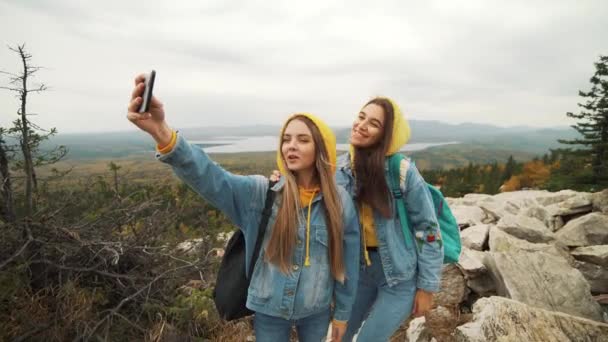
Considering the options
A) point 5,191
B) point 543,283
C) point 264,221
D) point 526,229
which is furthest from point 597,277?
point 5,191

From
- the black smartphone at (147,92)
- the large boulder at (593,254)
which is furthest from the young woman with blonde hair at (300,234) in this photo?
the large boulder at (593,254)

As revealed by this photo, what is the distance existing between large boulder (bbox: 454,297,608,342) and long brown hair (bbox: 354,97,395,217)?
1.76 metres

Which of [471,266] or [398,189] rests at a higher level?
[398,189]

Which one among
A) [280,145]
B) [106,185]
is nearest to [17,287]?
[106,185]

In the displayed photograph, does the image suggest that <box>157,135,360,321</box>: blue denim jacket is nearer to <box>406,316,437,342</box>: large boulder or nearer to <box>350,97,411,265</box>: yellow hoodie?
<box>350,97,411,265</box>: yellow hoodie

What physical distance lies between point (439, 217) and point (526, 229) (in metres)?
4.28

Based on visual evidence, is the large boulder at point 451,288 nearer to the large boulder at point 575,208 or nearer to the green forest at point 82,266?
the green forest at point 82,266

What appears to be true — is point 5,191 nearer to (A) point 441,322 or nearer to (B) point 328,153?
(B) point 328,153

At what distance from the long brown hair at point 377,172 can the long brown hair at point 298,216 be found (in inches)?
10.8

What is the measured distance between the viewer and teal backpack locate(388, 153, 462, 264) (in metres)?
2.18

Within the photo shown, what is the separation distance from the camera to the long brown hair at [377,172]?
213 centimetres

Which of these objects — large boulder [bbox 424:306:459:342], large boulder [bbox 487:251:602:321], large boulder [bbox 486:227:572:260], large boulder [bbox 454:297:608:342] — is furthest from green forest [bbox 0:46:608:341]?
large boulder [bbox 486:227:572:260]

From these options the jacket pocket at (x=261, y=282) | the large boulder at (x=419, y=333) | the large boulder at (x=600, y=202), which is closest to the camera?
the jacket pocket at (x=261, y=282)

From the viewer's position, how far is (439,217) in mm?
2506
